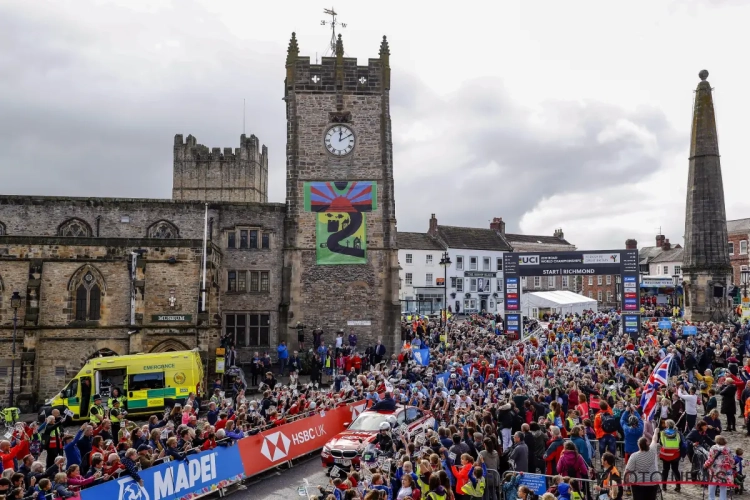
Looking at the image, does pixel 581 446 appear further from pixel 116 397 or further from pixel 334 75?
pixel 334 75

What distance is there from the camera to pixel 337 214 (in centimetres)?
3353

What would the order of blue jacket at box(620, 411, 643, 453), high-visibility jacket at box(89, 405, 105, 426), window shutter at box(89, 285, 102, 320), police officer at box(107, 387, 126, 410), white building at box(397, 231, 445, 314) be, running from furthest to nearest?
white building at box(397, 231, 445, 314) → window shutter at box(89, 285, 102, 320) → police officer at box(107, 387, 126, 410) → high-visibility jacket at box(89, 405, 105, 426) → blue jacket at box(620, 411, 643, 453)

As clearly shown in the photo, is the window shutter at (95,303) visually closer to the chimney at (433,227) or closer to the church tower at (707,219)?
the church tower at (707,219)

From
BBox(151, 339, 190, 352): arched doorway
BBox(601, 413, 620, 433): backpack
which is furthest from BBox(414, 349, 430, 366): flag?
BBox(601, 413, 620, 433): backpack

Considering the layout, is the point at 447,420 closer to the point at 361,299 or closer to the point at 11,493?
the point at 11,493

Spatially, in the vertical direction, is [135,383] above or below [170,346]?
below

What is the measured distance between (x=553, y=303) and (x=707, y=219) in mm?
11407

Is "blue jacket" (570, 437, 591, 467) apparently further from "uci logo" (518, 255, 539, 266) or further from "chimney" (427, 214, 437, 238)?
"chimney" (427, 214, 437, 238)

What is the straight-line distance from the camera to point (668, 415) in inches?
583

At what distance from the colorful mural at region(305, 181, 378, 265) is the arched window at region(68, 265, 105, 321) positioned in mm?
11042

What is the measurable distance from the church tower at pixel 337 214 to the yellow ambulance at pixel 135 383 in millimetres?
11309

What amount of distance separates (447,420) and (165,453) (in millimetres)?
8244

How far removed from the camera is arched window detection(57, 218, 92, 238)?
106 feet

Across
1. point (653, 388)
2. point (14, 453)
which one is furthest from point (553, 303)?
point (14, 453)
